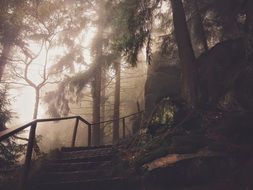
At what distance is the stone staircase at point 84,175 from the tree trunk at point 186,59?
11.0 ft

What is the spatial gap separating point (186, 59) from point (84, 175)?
575 centimetres

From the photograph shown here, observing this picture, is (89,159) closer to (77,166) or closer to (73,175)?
(77,166)

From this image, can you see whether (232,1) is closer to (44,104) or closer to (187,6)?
(187,6)

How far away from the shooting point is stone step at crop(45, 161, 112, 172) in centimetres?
726

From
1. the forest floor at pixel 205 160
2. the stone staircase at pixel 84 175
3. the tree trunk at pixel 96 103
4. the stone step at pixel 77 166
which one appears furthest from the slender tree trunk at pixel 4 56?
the forest floor at pixel 205 160

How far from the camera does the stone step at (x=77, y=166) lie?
286 inches

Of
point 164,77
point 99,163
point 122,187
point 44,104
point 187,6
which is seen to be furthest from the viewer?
point 44,104

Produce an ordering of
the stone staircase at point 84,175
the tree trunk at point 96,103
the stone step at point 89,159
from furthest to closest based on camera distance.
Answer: the tree trunk at point 96,103 → the stone step at point 89,159 → the stone staircase at point 84,175

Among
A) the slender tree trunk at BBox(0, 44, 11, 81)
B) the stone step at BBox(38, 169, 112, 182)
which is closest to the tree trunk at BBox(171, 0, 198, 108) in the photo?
the stone step at BBox(38, 169, 112, 182)

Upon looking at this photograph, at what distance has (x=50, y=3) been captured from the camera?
1817cm

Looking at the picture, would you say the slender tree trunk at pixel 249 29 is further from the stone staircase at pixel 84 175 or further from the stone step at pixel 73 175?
the stone step at pixel 73 175

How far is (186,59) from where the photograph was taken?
404 inches

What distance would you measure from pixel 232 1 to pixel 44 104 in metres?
13.6

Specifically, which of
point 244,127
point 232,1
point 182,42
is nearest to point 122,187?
point 244,127
